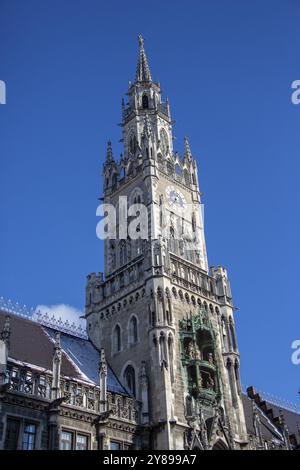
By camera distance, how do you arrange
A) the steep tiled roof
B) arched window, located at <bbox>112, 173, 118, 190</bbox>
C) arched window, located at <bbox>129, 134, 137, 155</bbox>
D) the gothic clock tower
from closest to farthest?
the steep tiled roof, the gothic clock tower, arched window, located at <bbox>112, 173, 118, 190</bbox>, arched window, located at <bbox>129, 134, 137, 155</bbox>

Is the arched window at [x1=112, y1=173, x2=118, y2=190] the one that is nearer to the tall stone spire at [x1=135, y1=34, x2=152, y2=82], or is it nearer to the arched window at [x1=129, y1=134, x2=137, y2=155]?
the arched window at [x1=129, y1=134, x2=137, y2=155]

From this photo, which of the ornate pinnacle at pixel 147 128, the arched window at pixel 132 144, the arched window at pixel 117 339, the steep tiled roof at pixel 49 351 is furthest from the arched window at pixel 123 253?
the arched window at pixel 132 144

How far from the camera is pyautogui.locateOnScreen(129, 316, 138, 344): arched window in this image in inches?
1772

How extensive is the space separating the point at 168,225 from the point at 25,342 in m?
15.9

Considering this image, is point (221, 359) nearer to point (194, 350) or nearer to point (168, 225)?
point (194, 350)

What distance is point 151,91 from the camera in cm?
6206

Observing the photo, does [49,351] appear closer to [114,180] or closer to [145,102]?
[114,180]

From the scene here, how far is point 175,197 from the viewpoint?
176 ft

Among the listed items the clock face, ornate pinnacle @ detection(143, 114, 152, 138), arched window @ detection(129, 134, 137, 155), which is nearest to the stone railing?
the clock face

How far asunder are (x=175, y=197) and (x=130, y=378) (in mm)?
16838

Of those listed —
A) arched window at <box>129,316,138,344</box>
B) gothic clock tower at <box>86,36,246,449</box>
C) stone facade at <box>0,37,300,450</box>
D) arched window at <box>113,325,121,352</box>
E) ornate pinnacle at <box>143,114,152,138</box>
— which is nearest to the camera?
stone facade at <box>0,37,300,450</box>

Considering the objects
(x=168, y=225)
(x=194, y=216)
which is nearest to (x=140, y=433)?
(x=168, y=225)

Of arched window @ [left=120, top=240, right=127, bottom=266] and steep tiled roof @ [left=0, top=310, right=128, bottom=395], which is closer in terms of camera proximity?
steep tiled roof @ [left=0, top=310, right=128, bottom=395]

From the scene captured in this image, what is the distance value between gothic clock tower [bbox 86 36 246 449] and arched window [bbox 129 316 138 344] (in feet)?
0.25
